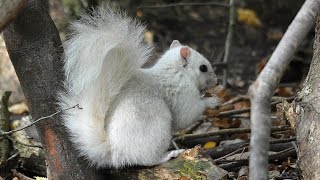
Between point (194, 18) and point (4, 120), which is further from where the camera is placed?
point (194, 18)

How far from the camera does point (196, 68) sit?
407 centimetres

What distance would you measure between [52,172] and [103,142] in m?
0.37

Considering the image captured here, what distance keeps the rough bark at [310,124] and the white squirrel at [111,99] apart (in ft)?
2.35

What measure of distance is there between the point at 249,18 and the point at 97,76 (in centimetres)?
514

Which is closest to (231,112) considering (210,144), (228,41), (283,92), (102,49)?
Result: (210,144)

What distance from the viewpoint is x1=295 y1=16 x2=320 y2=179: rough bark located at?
3066mm

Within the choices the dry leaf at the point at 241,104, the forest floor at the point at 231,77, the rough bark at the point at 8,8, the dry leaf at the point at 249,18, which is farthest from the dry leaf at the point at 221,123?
the dry leaf at the point at 249,18

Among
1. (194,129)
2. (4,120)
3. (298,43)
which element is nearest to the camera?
(298,43)

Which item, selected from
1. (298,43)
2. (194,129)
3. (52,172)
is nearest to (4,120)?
(52,172)

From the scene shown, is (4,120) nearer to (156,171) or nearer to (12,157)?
(12,157)

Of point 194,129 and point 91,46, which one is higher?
point 91,46

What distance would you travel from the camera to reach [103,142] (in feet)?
11.1

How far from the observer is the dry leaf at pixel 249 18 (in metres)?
8.12

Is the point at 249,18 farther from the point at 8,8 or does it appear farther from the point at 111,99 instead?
the point at 8,8
